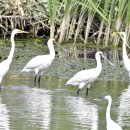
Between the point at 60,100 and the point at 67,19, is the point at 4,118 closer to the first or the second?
the point at 60,100

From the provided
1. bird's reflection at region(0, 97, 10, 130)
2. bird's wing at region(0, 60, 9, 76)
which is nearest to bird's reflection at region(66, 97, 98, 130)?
bird's reflection at region(0, 97, 10, 130)

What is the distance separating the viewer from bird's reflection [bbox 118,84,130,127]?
11.1 meters

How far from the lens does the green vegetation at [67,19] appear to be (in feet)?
70.0

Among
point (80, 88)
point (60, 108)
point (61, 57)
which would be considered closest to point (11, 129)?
point (60, 108)

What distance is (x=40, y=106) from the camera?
40.1 ft

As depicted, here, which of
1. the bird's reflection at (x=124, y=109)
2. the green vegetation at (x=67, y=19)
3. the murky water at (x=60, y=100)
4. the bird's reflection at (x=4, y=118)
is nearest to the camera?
the bird's reflection at (x=4, y=118)

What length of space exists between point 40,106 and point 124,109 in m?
1.57

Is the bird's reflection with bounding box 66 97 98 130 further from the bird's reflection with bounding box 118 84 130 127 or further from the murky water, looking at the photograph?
the bird's reflection with bounding box 118 84 130 127

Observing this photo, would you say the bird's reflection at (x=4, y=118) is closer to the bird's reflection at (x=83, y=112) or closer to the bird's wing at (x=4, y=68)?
the bird's reflection at (x=83, y=112)

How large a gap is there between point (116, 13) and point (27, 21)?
11.0 feet

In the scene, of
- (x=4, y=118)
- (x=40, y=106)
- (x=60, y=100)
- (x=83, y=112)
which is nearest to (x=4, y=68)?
(x=60, y=100)

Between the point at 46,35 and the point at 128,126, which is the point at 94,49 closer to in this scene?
the point at 46,35

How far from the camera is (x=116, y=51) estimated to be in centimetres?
2181

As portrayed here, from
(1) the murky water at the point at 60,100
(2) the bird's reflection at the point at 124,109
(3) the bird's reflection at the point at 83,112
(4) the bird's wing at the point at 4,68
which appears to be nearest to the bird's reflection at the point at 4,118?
(1) the murky water at the point at 60,100
